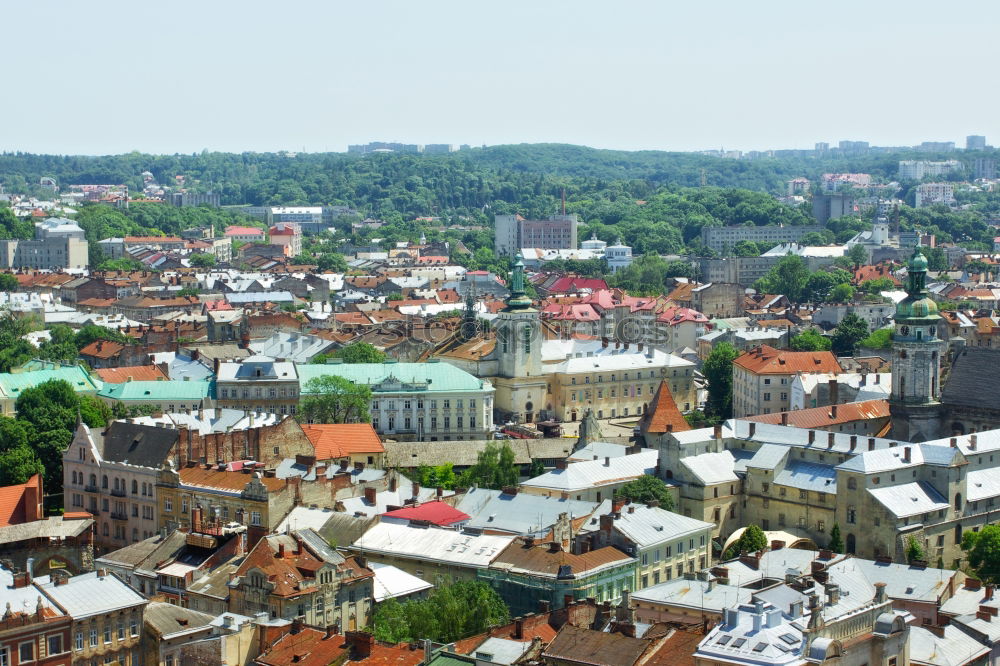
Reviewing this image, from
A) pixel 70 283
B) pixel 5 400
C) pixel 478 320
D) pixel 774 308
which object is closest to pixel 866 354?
pixel 478 320

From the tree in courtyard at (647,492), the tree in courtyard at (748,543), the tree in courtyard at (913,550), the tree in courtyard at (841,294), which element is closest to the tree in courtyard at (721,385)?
the tree in courtyard at (647,492)

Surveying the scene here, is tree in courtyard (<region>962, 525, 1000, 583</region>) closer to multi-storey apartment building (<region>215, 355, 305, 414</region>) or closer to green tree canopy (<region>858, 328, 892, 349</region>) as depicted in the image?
multi-storey apartment building (<region>215, 355, 305, 414</region>)

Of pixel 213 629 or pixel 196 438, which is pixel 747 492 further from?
pixel 213 629

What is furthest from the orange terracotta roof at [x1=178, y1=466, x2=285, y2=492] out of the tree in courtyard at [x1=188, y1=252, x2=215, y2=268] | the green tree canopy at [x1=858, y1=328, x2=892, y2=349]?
the tree in courtyard at [x1=188, y1=252, x2=215, y2=268]

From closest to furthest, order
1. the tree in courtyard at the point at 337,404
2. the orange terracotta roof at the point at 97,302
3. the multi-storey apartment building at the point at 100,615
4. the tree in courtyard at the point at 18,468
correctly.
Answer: the multi-storey apartment building at the point at 100,615, the tree in courtyard at the point at 18,468, the tree in courtyard at the point at 337,404, the orange terracotta roof at the point at 97,302

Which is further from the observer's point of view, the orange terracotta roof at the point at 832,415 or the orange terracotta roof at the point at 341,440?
the orange terracotta roof at the point at 832,415

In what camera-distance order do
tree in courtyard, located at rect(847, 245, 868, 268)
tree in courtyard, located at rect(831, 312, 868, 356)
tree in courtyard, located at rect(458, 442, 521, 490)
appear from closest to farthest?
tree in courtyard, located at rect(458, 442, 521, 490) < tree in courtyard, located at rect(831, 312, 868, 356) < tree in courtyard, located at rect(847, 245, 868, 268)

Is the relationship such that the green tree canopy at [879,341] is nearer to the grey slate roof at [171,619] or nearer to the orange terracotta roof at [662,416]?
the orange terracotta roof at [662,416]
